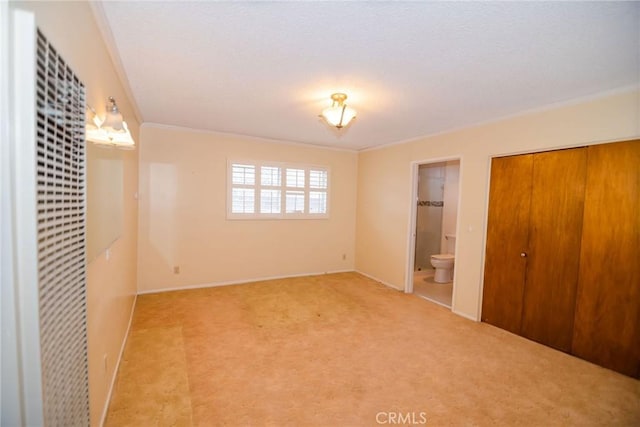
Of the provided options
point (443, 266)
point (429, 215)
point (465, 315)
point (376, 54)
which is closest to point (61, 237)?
point (376, 54)

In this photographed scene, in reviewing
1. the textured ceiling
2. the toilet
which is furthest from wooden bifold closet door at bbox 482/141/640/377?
the toilet

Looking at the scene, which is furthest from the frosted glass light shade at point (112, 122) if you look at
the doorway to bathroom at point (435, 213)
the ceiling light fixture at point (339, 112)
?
the doorway to bathroom at point (435, 213)

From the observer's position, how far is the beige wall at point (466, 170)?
8.36ft

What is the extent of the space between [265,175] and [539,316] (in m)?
4.06

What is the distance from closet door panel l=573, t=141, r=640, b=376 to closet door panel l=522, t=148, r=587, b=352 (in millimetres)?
72

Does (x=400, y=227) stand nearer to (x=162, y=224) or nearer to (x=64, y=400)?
(x=162, y=224)

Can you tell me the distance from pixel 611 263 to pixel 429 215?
361 cm

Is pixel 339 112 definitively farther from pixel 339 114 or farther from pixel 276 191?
pixel 276 191

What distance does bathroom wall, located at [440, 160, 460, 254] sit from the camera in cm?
584

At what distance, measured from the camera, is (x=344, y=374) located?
2342 mm
